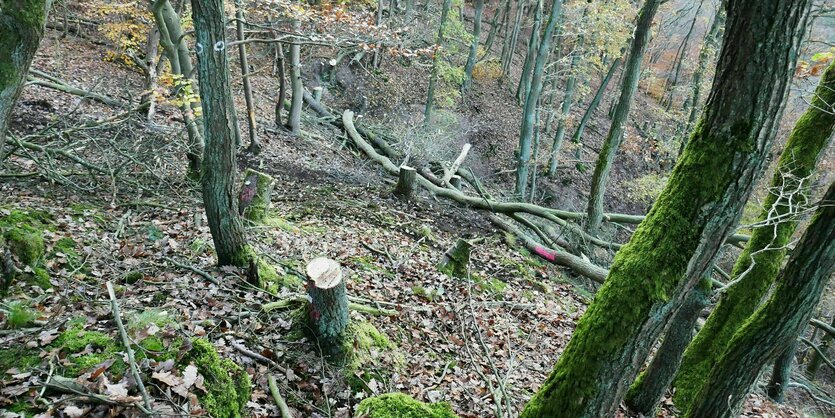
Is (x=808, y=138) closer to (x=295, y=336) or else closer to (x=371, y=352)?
(x=371, y=352)

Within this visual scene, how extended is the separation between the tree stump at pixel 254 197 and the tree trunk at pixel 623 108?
6.54 metres

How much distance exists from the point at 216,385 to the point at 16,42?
8.66 ft

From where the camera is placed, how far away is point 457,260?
25.4 ft

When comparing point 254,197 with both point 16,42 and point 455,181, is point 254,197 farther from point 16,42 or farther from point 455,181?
point 455,181

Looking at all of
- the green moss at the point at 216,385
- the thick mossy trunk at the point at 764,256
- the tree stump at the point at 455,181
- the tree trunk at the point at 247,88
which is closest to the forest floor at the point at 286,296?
the green moss at the point at 216,385

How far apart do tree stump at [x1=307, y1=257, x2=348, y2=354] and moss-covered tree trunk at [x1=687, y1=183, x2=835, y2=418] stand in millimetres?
3750

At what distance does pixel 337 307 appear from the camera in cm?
432

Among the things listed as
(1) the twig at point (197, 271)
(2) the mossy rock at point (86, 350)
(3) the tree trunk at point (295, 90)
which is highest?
(3) the tree trunk at point (295, 90)

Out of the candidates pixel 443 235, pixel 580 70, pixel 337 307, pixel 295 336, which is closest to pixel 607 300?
pixel 337 307

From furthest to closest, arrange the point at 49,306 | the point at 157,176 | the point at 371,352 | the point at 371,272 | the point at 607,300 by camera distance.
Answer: the point at 157,176 → the point at 371,272 → the point at 371,352 → the point at 49,306 → the point at 607,300

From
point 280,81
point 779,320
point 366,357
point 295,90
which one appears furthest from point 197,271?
point 295,90

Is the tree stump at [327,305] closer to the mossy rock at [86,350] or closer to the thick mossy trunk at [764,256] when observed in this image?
the mossy rock at [86,350]

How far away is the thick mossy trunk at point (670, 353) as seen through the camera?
221 inches

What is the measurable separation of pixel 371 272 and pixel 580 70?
15.0 metres
